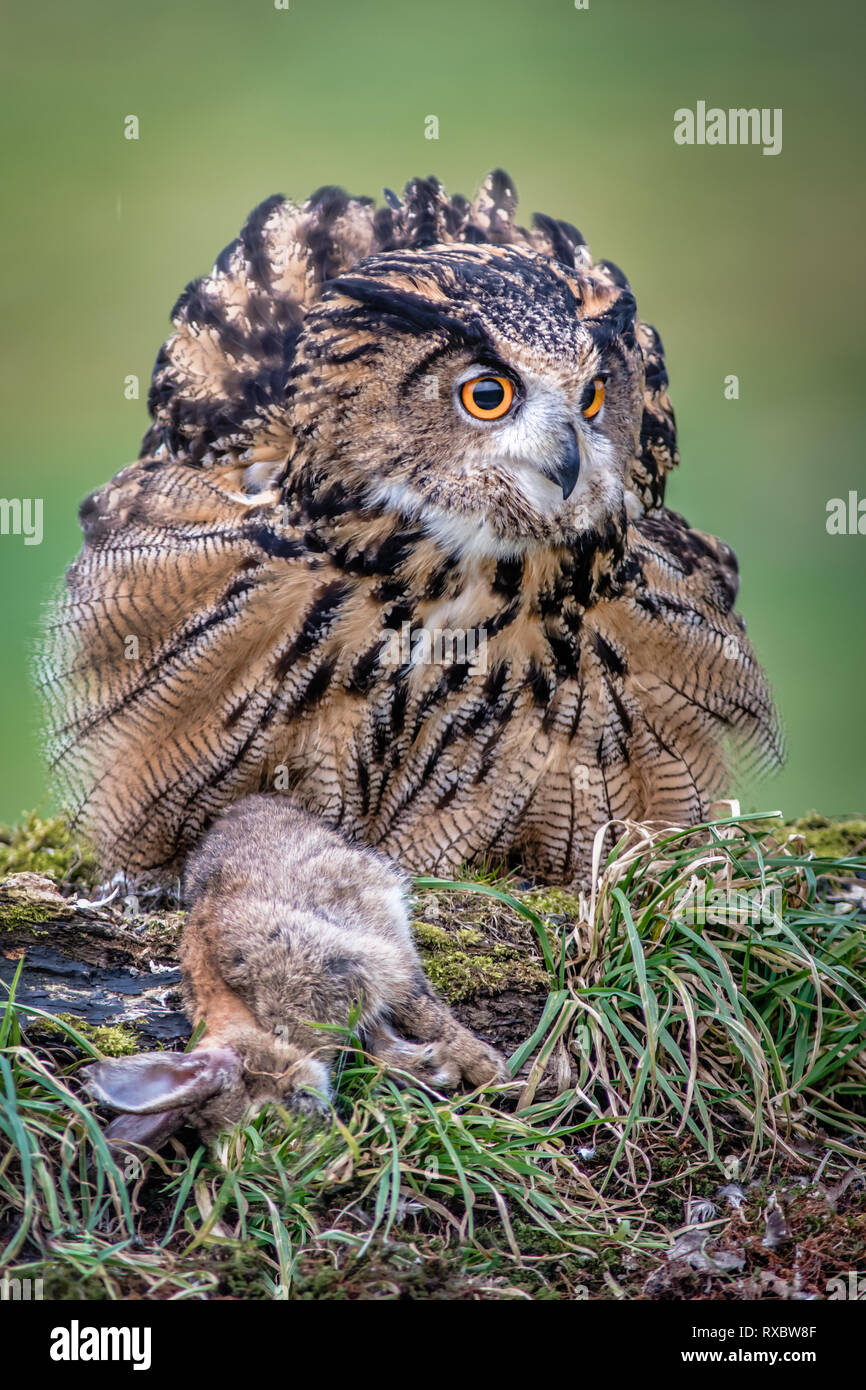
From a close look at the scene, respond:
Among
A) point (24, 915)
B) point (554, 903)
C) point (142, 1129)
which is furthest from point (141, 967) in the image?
point (554, 903)

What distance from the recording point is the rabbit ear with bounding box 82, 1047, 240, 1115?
2.34m

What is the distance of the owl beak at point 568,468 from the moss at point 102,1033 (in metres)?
1.52

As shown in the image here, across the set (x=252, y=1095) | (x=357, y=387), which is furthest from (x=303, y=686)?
(x=252, y=1095)

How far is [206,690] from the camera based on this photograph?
3.74 meters

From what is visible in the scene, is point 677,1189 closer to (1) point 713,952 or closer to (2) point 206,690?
(1) point 713,952

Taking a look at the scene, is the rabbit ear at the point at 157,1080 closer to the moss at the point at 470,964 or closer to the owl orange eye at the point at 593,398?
the moss at the point at 470,964

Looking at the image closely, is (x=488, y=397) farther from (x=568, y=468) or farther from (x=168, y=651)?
(x=168, y=651)

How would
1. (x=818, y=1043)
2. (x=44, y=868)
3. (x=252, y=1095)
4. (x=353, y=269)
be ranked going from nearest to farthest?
(x=252, y=1095) < (x=818, y=1043) < (x=353, y=269) < (x=44, y=868)

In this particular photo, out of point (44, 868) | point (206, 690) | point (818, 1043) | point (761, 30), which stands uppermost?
point (761, 30)

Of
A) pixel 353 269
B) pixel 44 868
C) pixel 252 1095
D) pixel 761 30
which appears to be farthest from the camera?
pixel 761 30

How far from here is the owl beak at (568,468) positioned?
3.15 metres

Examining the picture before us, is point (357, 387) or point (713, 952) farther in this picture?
point (357, 387)

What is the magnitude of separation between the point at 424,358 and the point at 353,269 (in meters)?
0.45

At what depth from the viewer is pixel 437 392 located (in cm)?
324
